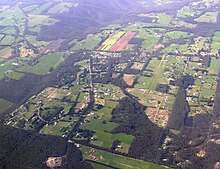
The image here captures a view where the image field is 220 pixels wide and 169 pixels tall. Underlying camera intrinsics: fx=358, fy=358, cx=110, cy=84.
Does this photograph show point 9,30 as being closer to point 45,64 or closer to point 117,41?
point 45,64

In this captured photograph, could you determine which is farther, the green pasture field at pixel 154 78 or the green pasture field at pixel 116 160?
the green pasture field at pixel 154 78

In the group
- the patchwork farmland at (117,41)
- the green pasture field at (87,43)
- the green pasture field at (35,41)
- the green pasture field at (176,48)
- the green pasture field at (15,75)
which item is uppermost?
the green pasture field at (176,48)

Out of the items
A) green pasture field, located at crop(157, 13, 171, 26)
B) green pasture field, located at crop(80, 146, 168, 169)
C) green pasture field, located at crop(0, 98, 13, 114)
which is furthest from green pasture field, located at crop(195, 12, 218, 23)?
green pasture field, located at crop(80, 146, 168, 169)

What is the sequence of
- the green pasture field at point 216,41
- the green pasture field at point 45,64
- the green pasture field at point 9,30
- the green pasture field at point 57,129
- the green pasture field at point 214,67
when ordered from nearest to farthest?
1. the green pasture field at point 57,129
2. the green pasture field at point 214,67
3. the green pasture field at point 45,64
4. the green pasture field at point 216,41
5. the green pasture field at point 9,30

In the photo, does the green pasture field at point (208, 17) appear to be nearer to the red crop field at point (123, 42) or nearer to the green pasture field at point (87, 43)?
the red crop field at point (123, 42)

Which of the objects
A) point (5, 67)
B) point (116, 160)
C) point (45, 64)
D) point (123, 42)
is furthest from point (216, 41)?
point (116, 160)

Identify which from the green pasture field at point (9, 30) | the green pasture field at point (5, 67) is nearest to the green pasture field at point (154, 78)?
the green pasture field at point (5, 67)

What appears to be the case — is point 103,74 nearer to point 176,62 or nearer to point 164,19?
point 176,62
